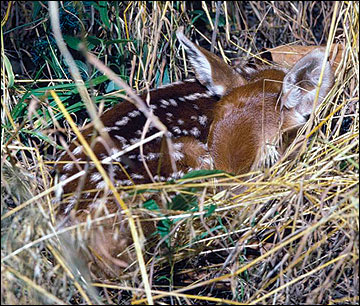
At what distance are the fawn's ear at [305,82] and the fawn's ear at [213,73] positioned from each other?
427 millimetres

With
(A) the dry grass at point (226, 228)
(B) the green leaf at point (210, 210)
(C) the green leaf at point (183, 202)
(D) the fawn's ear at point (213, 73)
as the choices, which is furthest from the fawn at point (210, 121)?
(B) the green leaf at point (210, 210)

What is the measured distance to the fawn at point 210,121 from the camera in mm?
2951

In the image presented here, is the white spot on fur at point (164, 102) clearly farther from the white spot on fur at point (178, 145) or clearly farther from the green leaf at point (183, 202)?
the green leaf at point (183, 202)

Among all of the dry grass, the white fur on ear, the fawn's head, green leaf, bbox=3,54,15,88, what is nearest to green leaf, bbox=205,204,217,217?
the dry grass

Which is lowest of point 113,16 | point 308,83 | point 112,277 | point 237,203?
point 112,277

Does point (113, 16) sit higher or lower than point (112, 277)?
higher

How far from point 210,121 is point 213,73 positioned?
282mm

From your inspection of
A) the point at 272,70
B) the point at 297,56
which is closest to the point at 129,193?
the point at 272,70

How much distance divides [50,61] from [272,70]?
1408 mm

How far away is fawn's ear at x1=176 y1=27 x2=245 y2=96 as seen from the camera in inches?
135

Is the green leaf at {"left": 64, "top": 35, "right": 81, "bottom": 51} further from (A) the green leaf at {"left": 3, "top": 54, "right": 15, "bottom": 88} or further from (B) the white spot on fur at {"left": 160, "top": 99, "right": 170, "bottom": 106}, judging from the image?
(B) the white spot on fur at {"left": 160, "top": 99, "right": 170, "bottom": 106}

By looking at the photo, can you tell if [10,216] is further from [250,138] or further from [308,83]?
[308,83]

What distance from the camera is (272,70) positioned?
146 inches

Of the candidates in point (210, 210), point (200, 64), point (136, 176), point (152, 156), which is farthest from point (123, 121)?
point (210, 210)
